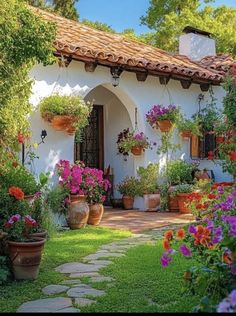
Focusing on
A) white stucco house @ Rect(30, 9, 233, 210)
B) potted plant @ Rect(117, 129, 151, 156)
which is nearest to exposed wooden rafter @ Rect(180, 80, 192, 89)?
white stucco house @ Rect(30, 9, 233, 210)

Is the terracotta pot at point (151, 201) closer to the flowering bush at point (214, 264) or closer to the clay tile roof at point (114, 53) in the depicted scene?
the clay tile roof at point (114, 53)

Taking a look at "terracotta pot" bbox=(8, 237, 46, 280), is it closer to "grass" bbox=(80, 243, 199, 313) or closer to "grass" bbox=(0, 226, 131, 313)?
"grass" bbox=(0, 226, 131, 313)

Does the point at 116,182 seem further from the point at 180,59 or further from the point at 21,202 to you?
the point at 21,202

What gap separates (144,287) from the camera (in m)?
4.44

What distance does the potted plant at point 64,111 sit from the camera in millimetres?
8203

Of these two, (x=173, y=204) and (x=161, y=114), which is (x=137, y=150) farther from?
(x=173, y=204)

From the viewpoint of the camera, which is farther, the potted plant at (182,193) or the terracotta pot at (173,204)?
the terracotta pot at (173,204)

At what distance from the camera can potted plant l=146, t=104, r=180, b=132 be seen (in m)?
10.4

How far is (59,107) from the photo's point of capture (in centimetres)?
816

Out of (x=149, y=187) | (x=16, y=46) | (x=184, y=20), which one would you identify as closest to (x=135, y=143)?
(x=149, y=187)

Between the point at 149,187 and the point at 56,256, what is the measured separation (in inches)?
187

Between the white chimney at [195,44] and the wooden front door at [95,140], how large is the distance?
12.9 ft

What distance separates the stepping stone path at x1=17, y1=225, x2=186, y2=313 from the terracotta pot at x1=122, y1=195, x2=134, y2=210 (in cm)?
350

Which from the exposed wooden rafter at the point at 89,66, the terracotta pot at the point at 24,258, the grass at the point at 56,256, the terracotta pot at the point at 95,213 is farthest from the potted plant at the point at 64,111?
the terracotta pot at the point at 24,258
